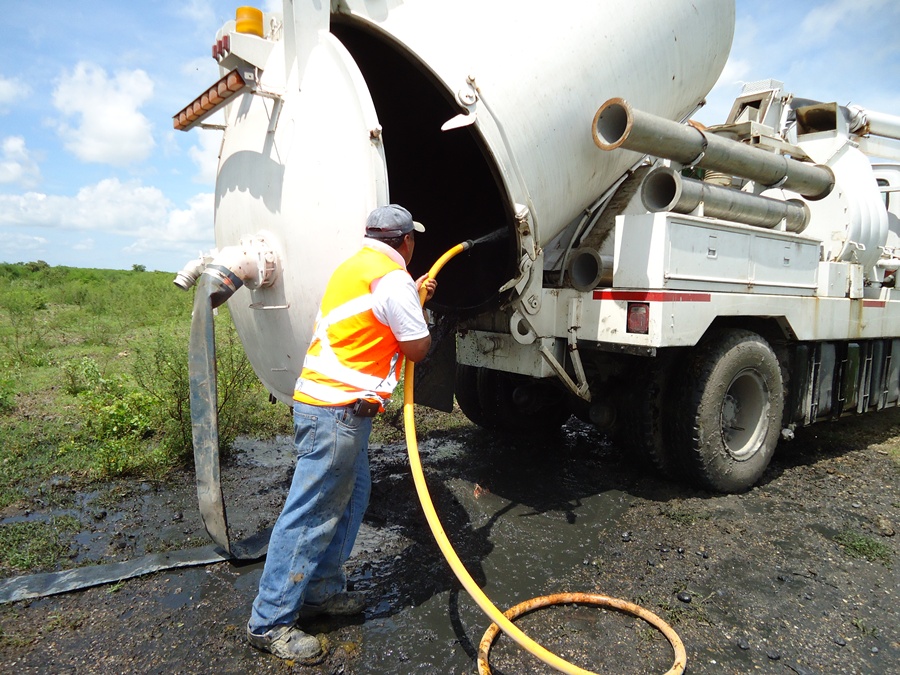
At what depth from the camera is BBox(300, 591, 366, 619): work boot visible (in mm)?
2578

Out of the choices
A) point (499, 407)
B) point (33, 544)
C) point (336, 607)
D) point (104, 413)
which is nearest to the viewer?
point (336, 607)

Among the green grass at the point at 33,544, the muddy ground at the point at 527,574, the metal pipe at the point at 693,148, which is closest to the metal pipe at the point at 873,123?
the metal pipe at the point at 693,148

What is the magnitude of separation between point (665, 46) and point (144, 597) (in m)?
3.88

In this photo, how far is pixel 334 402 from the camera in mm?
2344

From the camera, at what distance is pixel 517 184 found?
287cm

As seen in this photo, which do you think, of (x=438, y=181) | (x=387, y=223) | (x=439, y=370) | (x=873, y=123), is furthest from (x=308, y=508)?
(x=873, y=123)

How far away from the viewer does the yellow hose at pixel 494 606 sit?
2.13 metres

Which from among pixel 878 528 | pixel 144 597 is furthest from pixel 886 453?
pixel 144 597

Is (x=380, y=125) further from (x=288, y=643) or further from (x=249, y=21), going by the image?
(x=288, y=643)

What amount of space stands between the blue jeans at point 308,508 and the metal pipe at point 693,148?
190 centimetres

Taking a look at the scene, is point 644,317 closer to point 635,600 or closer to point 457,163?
point 635,600

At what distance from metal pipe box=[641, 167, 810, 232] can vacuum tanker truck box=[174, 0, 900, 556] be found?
0.02 meters

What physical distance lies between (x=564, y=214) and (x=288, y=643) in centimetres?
247

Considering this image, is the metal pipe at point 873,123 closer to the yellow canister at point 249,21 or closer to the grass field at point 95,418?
the yellow canister at point 249,21
